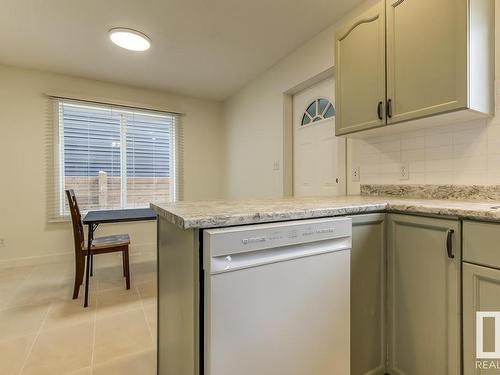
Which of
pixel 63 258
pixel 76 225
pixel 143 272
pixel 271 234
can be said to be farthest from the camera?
pixel 63 258

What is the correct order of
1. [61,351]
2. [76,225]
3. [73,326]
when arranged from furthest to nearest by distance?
[76,225] < [73,326] < [61,351]

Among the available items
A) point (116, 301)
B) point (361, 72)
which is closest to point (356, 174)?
point (361, 72)

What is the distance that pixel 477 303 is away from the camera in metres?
0.98

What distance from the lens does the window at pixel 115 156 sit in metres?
3.39

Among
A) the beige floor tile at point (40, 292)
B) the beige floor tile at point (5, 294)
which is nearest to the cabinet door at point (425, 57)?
the beige floor tile at point (40, 292)

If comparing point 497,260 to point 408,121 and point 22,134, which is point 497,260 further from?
point 22,134

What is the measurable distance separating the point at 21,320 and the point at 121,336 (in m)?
0.86

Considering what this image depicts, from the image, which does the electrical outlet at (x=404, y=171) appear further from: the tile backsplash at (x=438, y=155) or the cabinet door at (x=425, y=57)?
the cabinet door at (x=425, y=57)

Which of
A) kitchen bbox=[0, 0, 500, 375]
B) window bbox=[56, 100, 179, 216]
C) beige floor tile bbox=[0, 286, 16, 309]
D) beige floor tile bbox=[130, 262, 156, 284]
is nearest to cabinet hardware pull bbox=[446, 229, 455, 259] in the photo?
kitchen bbox=[0, 0, 500, 375]

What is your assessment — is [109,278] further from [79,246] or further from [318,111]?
[318,111]

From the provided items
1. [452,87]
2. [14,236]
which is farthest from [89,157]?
[452,87]

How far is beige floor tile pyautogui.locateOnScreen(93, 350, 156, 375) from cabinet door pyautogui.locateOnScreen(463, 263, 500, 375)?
4.97 feet

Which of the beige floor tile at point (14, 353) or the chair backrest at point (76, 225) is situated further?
the chair backrest at point (76, 225)

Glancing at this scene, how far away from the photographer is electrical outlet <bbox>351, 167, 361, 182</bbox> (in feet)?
6.98
